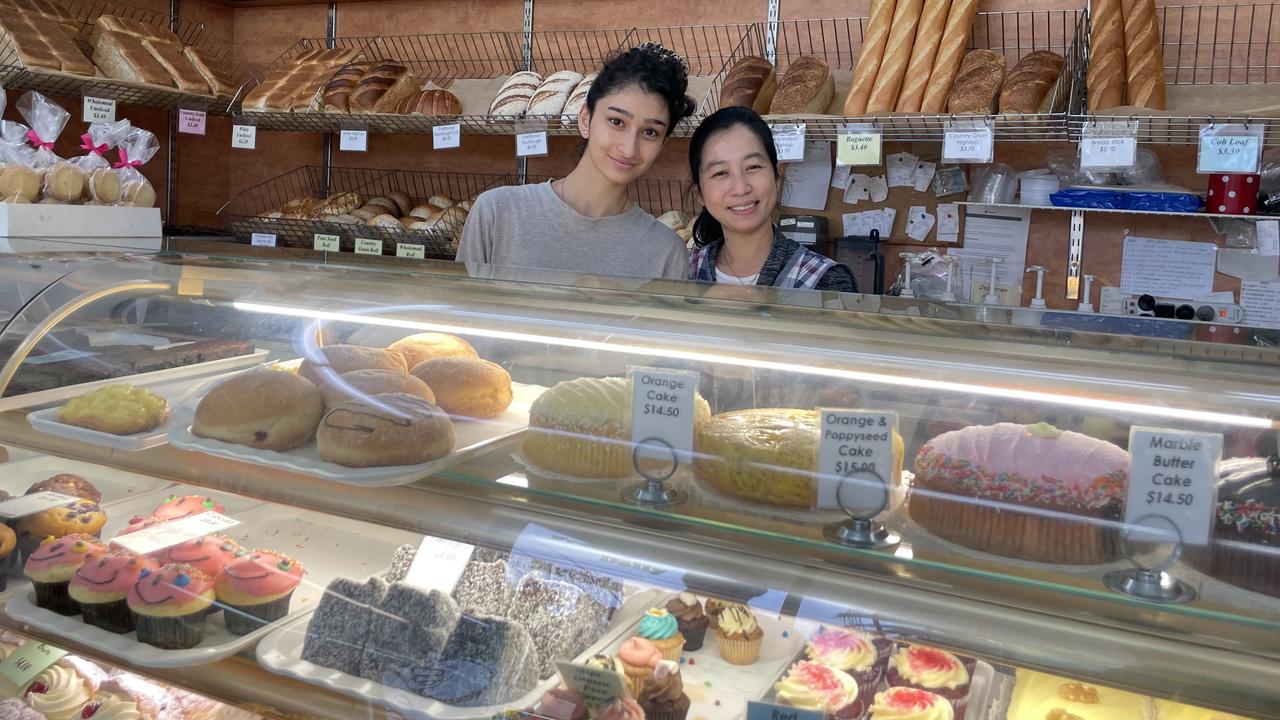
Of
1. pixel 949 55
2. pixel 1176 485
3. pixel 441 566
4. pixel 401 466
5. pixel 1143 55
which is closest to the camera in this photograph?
pixel 1176 485

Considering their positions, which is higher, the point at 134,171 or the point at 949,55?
the point at 949,55

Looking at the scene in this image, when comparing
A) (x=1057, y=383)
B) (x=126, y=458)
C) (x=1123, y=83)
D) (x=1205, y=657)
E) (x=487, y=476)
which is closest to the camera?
(x=1205, y=657)

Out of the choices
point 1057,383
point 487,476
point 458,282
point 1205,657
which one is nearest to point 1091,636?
point 1205,657

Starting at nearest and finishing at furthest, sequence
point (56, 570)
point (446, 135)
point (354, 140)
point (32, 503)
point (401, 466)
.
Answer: point (401, 466) → point (56, 570) → point (32, 503) → point (446, 135) → point (354, 140)

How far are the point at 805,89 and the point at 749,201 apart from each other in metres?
1.05

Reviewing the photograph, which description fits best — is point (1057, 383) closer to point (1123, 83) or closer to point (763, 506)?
point (763, 506)

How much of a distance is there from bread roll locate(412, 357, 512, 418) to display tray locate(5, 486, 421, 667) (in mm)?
352

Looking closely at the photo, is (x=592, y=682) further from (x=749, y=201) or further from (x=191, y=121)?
(x=191, y=121)

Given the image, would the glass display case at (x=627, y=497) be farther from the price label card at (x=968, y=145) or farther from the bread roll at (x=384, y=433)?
the price label card at (x=968, y=145)

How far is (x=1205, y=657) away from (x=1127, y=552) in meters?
0.10

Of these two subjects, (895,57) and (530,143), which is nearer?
(895,57)

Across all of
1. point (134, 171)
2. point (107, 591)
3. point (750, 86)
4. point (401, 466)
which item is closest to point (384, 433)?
point (401, 466)

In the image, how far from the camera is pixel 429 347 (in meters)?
1.28

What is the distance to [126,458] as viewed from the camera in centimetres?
128
